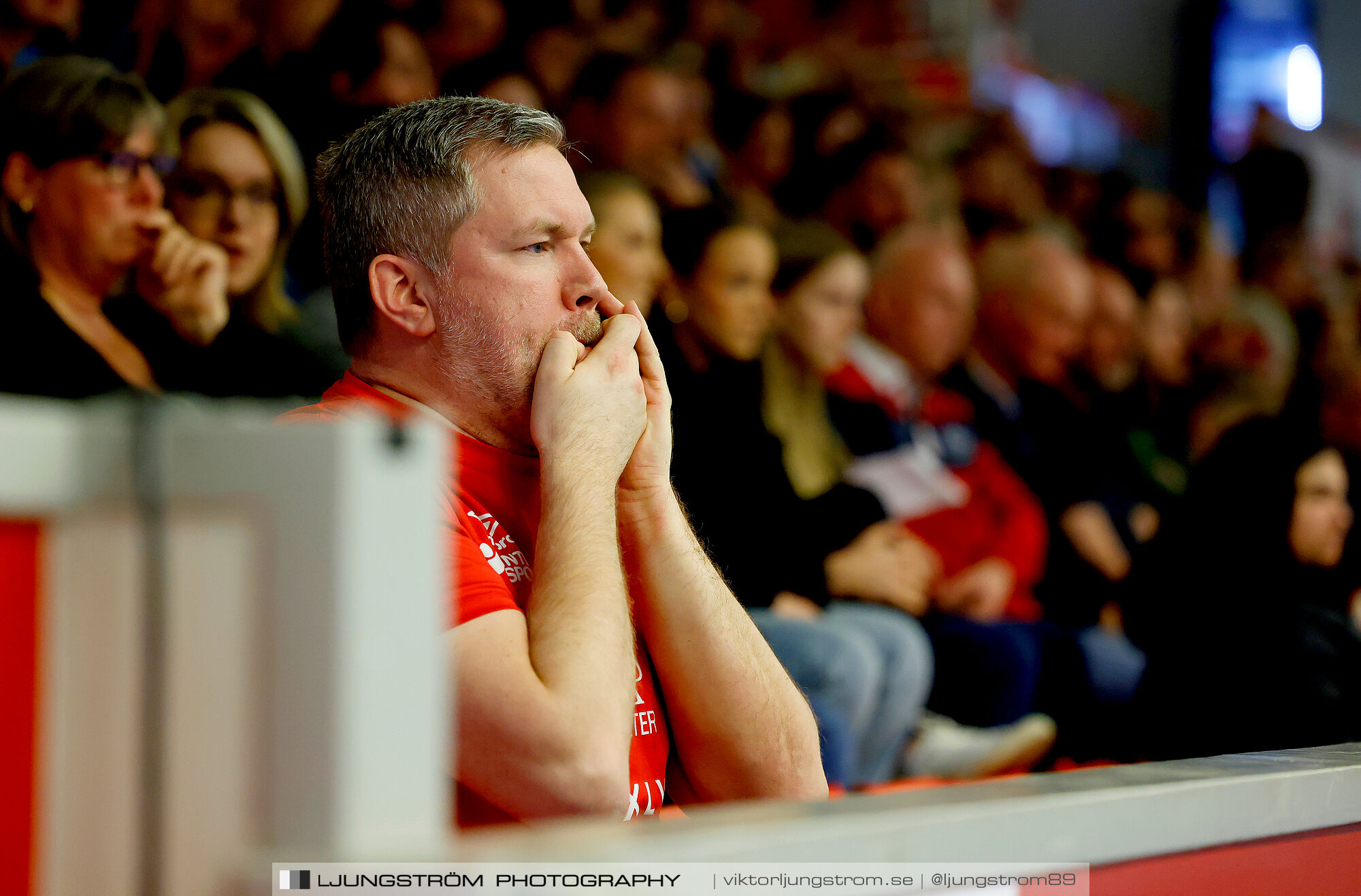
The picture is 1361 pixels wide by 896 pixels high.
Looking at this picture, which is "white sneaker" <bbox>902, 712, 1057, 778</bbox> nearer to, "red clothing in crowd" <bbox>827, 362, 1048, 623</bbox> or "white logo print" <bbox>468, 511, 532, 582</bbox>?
"red clothing in crowd" <bbox>827, 362, 1048, 623</bbox>

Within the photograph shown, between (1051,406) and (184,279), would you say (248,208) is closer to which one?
(184,279)

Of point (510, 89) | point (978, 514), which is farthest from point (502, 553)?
point (978, 514)

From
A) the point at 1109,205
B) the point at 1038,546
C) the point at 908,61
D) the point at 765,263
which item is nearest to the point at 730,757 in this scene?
the point at 765,263

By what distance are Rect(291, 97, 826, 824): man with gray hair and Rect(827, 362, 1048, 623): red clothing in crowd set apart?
1647mm

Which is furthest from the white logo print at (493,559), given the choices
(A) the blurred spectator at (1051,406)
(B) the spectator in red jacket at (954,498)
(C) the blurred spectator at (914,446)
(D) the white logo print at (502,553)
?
(A) the blurred spectator at (1051,406)

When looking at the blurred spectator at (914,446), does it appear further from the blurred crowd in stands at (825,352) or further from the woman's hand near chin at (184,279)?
the woman's hand near chin at (184,279)

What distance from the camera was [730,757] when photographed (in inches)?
45.4

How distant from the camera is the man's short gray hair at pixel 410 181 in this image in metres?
1.18

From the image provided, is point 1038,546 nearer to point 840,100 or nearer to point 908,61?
point 840,100

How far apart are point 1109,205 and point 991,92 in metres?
1.19

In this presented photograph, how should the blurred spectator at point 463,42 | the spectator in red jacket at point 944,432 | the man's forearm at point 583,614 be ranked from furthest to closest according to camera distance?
1. the spectator in red jacket at point 944,432
2. the blurred spectator at point 463,42
3. the man's forearm at point 583,614

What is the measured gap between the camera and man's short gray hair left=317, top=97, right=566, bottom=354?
1.18 meters

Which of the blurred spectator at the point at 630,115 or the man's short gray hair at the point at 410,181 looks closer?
Result: the man's short gray hair at the point at 410,181

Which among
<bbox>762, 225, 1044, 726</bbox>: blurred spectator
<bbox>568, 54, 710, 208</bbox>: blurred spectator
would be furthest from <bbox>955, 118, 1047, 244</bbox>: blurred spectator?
<bbox>568, 54, 710, 208</bbox>: blurred spectator
